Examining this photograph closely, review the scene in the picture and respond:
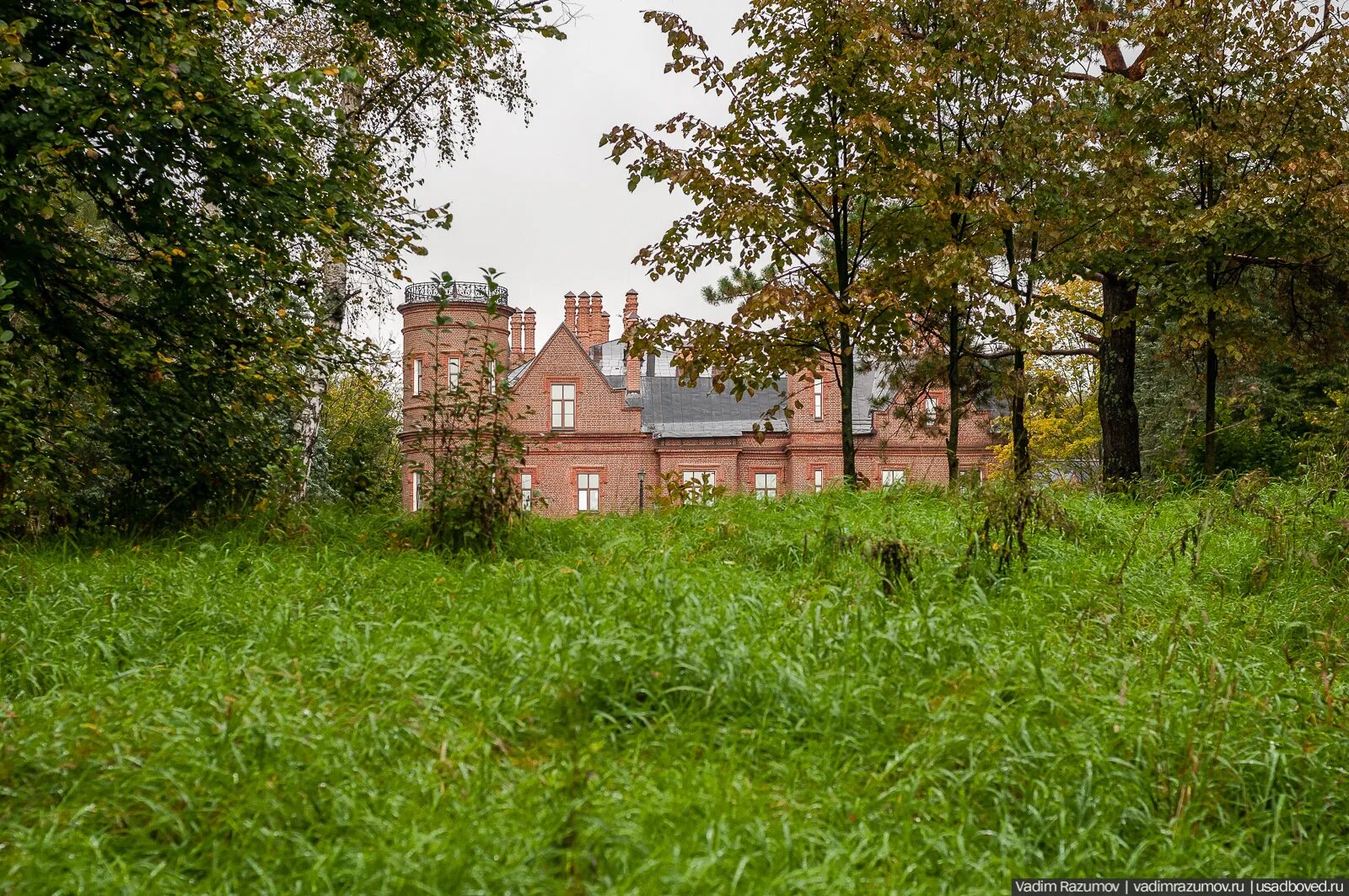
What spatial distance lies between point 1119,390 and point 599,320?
2826 cm

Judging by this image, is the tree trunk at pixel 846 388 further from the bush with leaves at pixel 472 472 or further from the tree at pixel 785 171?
the bush with leaves at pixel 472 472

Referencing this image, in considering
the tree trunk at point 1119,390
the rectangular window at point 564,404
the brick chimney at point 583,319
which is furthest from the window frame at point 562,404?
the tree trunk at point 1119,390

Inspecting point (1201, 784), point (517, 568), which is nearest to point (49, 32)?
point (517, 568)

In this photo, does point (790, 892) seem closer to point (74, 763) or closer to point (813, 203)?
point (74, 763)

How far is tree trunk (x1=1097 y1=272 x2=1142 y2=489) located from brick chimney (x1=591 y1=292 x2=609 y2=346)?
2731 centimetres

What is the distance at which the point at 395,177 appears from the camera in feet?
43.6

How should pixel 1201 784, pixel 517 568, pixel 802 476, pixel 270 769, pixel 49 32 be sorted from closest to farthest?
1. pixel 270 769
2. pixel 1201 784
3. pixel 517 568
4. pixel 49 32
5. pixel 802 476

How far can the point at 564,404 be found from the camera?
109 ft

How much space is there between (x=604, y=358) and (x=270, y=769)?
118 feet

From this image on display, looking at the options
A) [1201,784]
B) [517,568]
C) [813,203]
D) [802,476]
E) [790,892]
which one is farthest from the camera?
[802,476]

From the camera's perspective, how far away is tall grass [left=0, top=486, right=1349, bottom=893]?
3.01 metres

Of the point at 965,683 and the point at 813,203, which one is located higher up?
the point at 813,203

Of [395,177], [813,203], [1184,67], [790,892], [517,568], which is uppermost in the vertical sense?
[1184,67]

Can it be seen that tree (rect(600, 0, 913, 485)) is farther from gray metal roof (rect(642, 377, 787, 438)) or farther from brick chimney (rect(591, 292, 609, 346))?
brick chimney (rect(591, 292, 609, 346))
